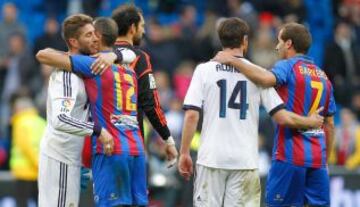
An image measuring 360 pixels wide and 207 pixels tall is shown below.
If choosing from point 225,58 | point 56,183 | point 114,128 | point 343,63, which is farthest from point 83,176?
point 343,63

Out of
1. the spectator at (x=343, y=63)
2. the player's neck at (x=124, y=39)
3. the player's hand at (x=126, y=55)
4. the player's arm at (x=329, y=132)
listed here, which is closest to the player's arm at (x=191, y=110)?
the player's hand at (x=126, y=55)

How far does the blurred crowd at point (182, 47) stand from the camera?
680 inches

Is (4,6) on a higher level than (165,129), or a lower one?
higher

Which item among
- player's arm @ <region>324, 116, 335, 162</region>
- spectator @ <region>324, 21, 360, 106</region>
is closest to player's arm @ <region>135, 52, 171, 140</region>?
player's arm @ <region>324, 116, 335, 162</region>

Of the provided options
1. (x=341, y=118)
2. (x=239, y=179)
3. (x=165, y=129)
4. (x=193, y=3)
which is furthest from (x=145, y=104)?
(x=193, y=3)

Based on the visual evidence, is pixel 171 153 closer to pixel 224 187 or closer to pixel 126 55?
pixel 224 187

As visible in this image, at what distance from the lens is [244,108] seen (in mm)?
9695

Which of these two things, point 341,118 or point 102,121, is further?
point 341,118

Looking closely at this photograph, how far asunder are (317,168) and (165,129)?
4.76 ft

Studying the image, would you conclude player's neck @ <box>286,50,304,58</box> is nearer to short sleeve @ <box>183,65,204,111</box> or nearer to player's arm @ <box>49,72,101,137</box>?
short sleeve @ <box>183,65,204,111</box>

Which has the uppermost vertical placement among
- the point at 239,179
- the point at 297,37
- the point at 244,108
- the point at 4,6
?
the point at 4,6

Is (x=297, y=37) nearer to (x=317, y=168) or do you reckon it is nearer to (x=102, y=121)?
(x=317, y=168)

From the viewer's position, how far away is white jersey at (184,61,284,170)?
966 cm

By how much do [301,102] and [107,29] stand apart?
188 centimetres
